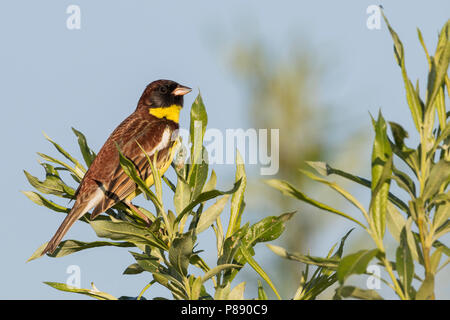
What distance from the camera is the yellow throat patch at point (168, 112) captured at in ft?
19.2

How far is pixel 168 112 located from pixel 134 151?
1.35 m

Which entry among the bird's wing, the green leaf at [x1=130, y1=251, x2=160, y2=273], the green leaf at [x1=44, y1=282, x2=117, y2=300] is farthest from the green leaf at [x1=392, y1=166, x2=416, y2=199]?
the bird's wing

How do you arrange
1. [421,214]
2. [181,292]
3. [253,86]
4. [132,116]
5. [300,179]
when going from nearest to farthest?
[421,214] → [181,292] → [300,179] → [253,86] → [132,116]

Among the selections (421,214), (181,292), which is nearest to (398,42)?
(421,214)

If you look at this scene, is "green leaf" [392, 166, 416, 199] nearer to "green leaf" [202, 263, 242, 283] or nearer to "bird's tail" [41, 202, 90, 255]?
"green leaf" [202, 263, 242, 283]

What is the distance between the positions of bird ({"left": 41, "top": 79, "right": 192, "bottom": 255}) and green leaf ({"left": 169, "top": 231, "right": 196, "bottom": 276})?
1300 millimetres

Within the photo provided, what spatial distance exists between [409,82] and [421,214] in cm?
35

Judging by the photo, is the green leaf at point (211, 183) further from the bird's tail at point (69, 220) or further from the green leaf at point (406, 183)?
the bird's tail at point (69, 220)

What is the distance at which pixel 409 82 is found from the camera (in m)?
A: 1.70

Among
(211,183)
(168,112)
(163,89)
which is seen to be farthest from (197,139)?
(163,89)

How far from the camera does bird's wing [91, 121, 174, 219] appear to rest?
392cm

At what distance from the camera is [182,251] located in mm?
2031

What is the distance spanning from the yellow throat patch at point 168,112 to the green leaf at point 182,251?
3761 millimetres

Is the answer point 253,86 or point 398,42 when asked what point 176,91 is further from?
point 398,42
